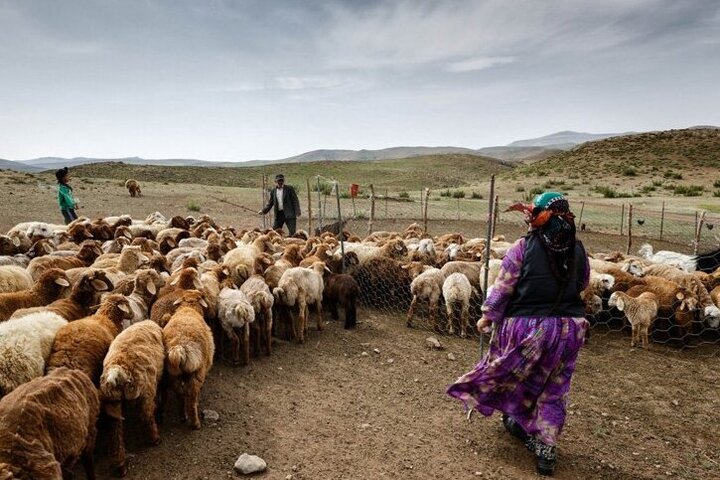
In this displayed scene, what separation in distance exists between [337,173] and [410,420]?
67476 millimetres

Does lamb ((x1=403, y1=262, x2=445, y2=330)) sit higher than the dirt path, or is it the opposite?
lamb ((x1=403, y1=262, x2=445, y2=330))

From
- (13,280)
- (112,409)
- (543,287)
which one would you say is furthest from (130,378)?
(13,280)

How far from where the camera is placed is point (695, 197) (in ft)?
88.4

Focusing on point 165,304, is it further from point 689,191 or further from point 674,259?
point 689,191

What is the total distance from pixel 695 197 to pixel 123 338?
103ft

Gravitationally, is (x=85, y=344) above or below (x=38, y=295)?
below

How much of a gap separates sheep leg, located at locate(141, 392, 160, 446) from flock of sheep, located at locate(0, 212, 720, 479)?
13mm

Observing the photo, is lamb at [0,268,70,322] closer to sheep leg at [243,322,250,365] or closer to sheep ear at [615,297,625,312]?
sheep leg at [243,322,250,365]

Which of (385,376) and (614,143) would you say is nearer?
(385,376)

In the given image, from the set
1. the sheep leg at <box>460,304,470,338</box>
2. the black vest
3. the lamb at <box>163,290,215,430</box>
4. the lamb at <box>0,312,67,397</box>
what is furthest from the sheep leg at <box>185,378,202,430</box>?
the sheep leg at <box>460,304,470,338</box>

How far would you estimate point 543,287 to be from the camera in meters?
3.88

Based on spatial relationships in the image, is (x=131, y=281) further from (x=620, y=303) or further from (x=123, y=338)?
(x=620, y=303)

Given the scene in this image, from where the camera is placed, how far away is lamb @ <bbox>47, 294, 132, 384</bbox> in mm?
4203

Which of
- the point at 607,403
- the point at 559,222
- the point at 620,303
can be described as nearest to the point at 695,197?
the point at 620,303
